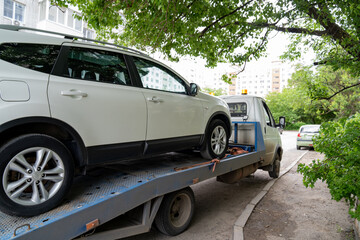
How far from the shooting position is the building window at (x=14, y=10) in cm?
1413

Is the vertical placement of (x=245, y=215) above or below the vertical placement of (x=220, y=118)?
below

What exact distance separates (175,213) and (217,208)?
1.55 metres

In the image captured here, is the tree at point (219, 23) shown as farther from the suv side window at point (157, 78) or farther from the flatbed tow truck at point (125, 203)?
the flatbed tow truck at point (125, 203)

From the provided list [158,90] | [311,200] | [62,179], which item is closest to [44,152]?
[62,179]

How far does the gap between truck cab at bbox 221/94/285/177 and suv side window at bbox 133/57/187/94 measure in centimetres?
260

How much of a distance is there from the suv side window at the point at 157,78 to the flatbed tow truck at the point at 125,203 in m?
1.22

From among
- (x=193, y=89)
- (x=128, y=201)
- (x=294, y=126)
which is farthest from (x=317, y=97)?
(x=294, y=126)

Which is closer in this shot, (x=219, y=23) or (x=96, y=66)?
(x=96, y=66)

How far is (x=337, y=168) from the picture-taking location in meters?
3.12

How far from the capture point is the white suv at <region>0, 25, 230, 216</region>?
6.33ft

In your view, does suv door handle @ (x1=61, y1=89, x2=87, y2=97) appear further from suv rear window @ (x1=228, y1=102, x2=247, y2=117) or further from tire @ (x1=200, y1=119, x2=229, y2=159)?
suv rear window @ (x1=228, y1=102, x2=247, y2=117)

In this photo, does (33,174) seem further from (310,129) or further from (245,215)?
(310,129)

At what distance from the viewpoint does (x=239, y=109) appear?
6285 mm

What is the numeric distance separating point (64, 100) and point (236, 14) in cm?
544
